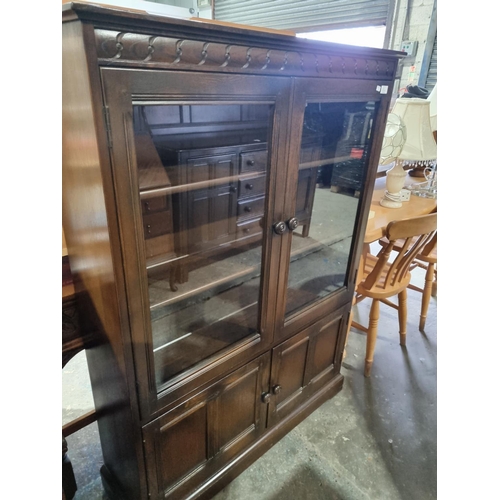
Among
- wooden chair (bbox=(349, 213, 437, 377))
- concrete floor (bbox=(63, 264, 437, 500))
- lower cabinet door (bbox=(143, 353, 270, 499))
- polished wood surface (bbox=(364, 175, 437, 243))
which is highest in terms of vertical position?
polished wood surface (bbox=(364, 175, 437, 243))

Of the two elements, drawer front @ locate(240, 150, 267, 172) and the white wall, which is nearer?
drawer front @ locate(240, 150, 267, 172)

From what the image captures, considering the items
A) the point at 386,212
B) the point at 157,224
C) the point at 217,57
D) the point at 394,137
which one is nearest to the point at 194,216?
the point at 157,224

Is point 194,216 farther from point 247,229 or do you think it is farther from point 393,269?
point 393,269

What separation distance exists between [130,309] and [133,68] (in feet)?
1.59

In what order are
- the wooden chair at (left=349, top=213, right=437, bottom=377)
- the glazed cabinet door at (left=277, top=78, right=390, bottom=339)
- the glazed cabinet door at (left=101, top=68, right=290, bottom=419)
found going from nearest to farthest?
the glazed cabinet door at (left=101, top=68, right=290, bottom=419), the glazed cabinet door at (left=277, top=78, right=390, bottom=339), the wooden chair at (left=349, top=213, right=437, bottom=377)

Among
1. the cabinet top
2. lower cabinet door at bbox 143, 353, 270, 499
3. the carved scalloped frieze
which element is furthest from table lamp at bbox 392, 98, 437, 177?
Result: lower cabinet door at bbox 143, 353, 270, 499

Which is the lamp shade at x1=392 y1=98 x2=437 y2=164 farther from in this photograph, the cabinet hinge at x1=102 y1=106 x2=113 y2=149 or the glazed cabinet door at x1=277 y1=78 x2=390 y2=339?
the cabinet hinge at x1=102 y1=106 x2=113 y2=149

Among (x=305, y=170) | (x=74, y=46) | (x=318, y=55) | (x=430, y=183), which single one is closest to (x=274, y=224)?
(x=305, y=170)

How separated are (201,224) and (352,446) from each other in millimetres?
1129

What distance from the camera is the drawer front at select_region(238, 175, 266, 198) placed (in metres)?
1.04

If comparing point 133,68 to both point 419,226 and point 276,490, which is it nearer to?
point 419,226

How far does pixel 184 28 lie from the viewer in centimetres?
64

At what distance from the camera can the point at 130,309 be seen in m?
0.79

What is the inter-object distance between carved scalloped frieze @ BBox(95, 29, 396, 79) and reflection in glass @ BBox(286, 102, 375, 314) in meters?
0.13
